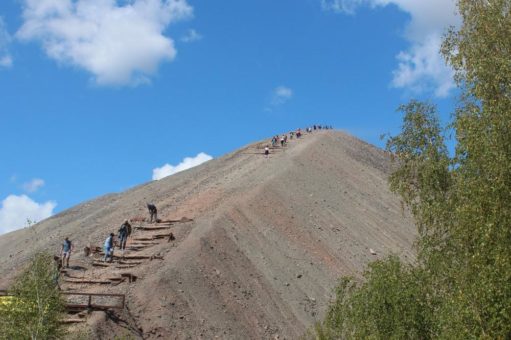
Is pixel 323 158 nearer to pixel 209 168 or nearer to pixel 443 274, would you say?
pixel 209 168

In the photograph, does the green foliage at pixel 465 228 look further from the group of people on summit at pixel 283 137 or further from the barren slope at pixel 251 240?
the group of people on summit at pixel 283 137

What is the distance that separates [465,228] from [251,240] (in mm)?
21108

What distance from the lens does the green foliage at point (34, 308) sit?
57.9ft

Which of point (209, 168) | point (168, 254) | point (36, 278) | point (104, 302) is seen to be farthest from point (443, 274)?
point (209, 168)

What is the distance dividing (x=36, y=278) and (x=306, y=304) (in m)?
16.5

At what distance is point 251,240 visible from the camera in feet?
117

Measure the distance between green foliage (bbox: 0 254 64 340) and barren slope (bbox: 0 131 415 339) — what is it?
4.42 m

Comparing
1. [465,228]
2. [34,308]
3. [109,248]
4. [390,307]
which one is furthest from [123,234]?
[465,228]

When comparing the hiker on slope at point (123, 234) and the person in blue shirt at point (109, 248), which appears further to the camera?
the hiker on slope at point (123, 234)

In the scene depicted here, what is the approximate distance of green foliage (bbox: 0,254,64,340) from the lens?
57.9 ft

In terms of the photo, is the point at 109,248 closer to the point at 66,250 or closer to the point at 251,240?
the point at 66,250

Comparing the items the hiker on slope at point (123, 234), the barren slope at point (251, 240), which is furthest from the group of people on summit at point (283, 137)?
the hiker on slope at point (123, 234)

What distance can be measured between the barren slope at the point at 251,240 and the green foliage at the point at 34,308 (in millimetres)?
4418

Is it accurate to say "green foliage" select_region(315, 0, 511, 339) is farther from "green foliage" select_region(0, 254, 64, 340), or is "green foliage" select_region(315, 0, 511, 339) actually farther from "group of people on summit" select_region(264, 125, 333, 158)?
"group of people on summit" select_region(264, 125, 333, 158)
